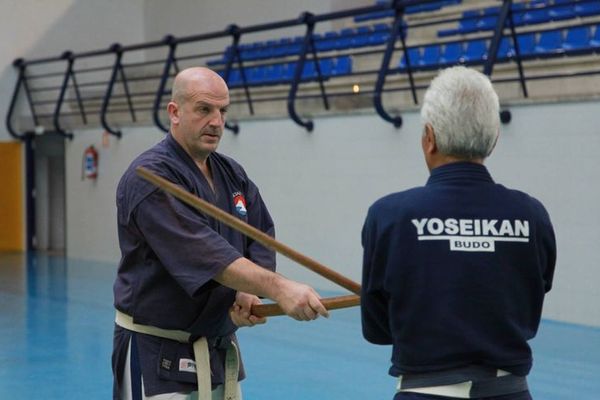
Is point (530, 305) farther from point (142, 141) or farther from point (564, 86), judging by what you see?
point (142, 141)

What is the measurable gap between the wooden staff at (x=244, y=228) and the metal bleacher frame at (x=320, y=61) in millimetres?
5761

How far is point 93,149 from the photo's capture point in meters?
14.2

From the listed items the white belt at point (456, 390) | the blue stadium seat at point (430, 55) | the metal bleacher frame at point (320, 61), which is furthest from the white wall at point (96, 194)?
the white belt at point (456, 390)

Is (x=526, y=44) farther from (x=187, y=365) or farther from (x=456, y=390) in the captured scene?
(x=456, y=390)

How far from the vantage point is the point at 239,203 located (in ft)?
10.4

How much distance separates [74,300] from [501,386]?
27.0 ft

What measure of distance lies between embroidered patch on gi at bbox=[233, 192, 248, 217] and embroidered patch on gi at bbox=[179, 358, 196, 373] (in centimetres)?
48

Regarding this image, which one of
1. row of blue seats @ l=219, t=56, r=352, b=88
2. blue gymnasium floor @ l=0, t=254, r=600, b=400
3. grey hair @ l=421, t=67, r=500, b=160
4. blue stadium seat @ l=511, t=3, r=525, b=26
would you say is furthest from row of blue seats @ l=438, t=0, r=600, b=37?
grey hair @ l=421, t=67, r=500, b=160

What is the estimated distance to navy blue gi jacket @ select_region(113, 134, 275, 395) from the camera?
2836 millimetres

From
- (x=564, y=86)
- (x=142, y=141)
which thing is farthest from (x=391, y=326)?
(x=142, y=141)

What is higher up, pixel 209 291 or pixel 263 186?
pixel 209 291

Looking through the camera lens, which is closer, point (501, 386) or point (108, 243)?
point (501, 386)

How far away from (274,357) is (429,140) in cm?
499

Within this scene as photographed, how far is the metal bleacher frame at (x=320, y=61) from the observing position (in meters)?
8.70
